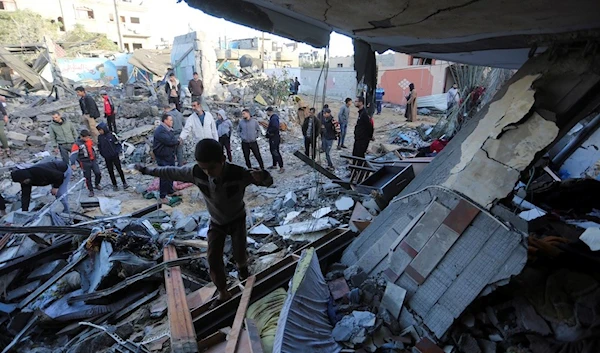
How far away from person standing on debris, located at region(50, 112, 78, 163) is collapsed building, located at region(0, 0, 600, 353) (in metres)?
4.89

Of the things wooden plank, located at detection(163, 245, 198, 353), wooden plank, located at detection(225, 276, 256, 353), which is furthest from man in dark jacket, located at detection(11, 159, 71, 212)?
wooden plank, located at detection(225, 276, 256, 353)

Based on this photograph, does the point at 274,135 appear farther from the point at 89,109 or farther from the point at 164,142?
the point at 89,109

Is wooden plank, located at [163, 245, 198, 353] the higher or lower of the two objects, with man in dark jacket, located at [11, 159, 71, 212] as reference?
lower

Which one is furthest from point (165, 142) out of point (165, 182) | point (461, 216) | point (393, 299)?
point (461, 216)

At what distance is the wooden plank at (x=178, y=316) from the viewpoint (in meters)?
2.67

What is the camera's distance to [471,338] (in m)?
2.61

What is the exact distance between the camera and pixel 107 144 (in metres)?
7.05

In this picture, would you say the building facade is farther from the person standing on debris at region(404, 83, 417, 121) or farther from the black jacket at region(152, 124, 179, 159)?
the black jacket at region(152, 124, 179, 159)

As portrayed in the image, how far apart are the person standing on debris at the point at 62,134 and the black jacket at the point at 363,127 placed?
660 cm

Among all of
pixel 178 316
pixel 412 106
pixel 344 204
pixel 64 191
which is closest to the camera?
pixel 178 316

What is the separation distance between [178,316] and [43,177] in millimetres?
4480

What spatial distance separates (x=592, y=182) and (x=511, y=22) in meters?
4.06

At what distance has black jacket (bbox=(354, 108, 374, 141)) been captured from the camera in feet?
24.2

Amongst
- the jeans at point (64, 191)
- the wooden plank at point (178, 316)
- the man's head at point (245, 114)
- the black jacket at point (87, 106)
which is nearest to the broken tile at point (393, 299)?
the wooden plank at point (178, 316)
